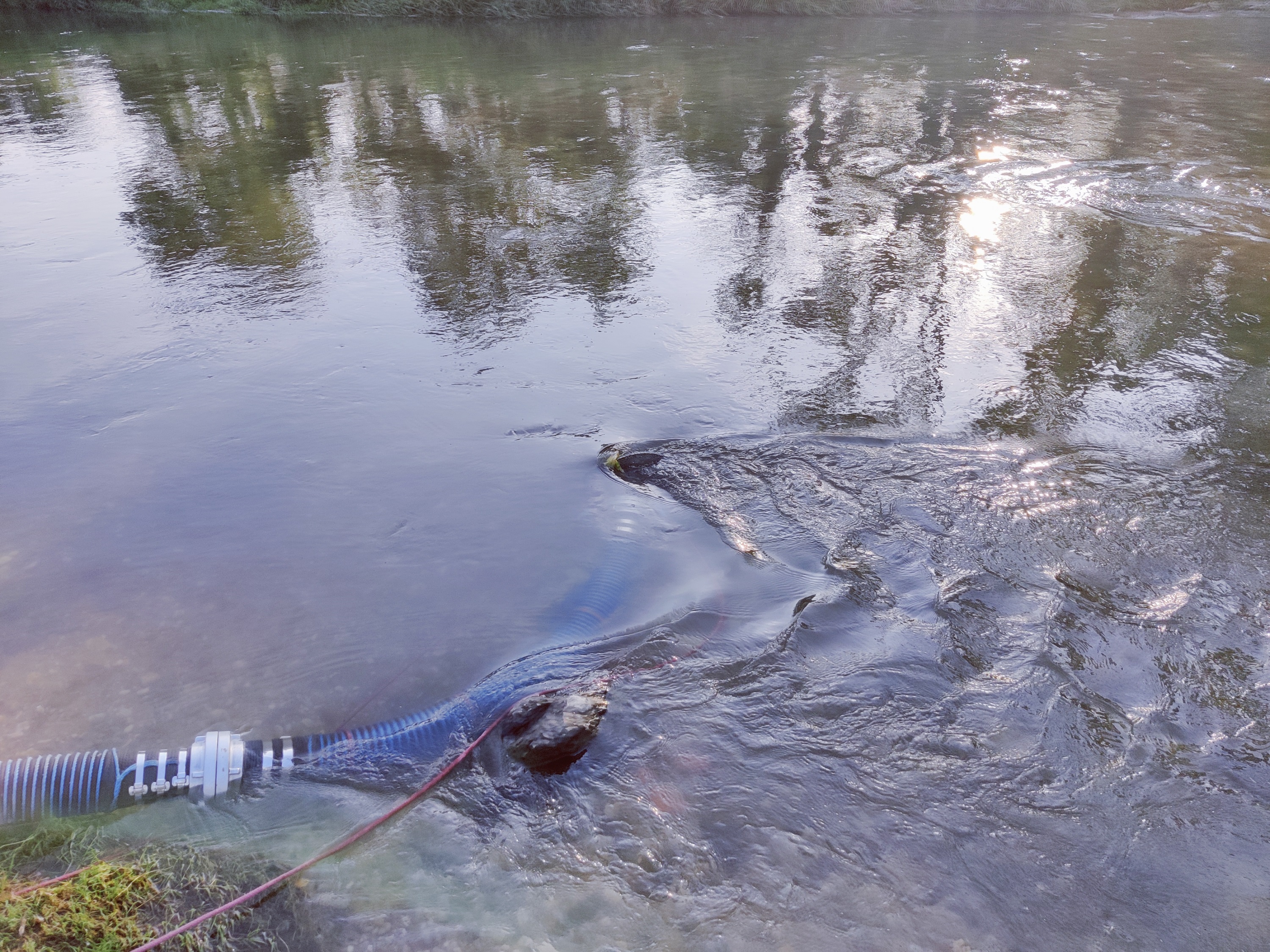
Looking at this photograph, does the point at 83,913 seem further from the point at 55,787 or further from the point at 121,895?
the point at 55,787

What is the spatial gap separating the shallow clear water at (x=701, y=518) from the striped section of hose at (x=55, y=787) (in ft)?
0.28

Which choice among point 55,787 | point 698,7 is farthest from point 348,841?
point 698,7

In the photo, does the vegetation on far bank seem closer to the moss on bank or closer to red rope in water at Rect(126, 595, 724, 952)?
red rope in water at Rect(126, 595, 724, 952)

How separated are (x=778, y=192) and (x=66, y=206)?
20.2ft

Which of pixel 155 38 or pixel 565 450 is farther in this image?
pixel 155 38

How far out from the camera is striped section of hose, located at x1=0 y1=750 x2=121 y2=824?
7.66 ft

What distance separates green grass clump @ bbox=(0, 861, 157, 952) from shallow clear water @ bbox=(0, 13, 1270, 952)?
0.20 meters

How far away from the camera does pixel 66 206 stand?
7215 millimetres

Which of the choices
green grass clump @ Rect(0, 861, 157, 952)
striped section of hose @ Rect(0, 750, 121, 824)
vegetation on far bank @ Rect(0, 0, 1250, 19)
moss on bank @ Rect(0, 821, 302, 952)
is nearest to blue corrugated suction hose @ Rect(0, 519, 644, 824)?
striped section of hose @ Rect(0, 750, 121, 824)

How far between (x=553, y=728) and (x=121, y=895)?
3.80ft

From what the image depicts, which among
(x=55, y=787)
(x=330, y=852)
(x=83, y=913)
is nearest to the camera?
(x=83, y=913)

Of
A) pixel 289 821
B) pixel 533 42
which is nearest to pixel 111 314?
pixel 289 821

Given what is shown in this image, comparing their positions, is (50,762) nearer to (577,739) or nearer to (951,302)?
(577,739)

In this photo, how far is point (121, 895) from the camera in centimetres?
208
